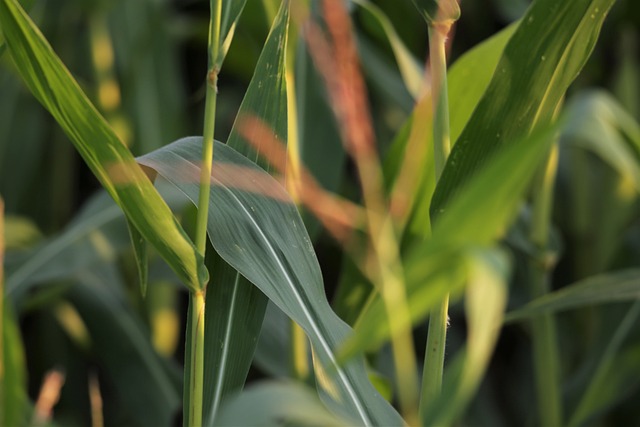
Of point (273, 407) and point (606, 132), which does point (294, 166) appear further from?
point (273, 407)

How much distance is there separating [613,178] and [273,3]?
0.66m

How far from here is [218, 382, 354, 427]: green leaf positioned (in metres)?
0.34

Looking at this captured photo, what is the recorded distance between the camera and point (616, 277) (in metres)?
0.79

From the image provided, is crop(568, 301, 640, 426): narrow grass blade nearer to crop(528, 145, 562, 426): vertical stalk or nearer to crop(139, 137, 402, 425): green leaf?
crop(528, 145, 562, 426): vertical stalk

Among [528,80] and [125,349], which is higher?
[528,80]

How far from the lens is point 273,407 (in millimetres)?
340

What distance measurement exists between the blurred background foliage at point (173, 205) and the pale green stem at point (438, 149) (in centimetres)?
51

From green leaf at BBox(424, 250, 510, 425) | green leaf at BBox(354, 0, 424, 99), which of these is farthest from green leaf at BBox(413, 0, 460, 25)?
green leaf at BBox(354, 0, 424, 99)

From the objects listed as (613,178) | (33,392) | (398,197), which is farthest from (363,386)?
(33,392)

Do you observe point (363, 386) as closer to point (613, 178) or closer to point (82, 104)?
point (82, 104)

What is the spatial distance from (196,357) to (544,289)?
0.50 meters

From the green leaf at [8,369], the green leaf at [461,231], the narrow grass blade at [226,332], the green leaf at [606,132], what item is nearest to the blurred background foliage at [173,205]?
the green leaf at [606,132]

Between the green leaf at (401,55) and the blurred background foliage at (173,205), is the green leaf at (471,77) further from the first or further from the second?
the blurred background foliage at (173,205)

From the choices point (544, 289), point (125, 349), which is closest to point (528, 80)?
point (544, 289)
